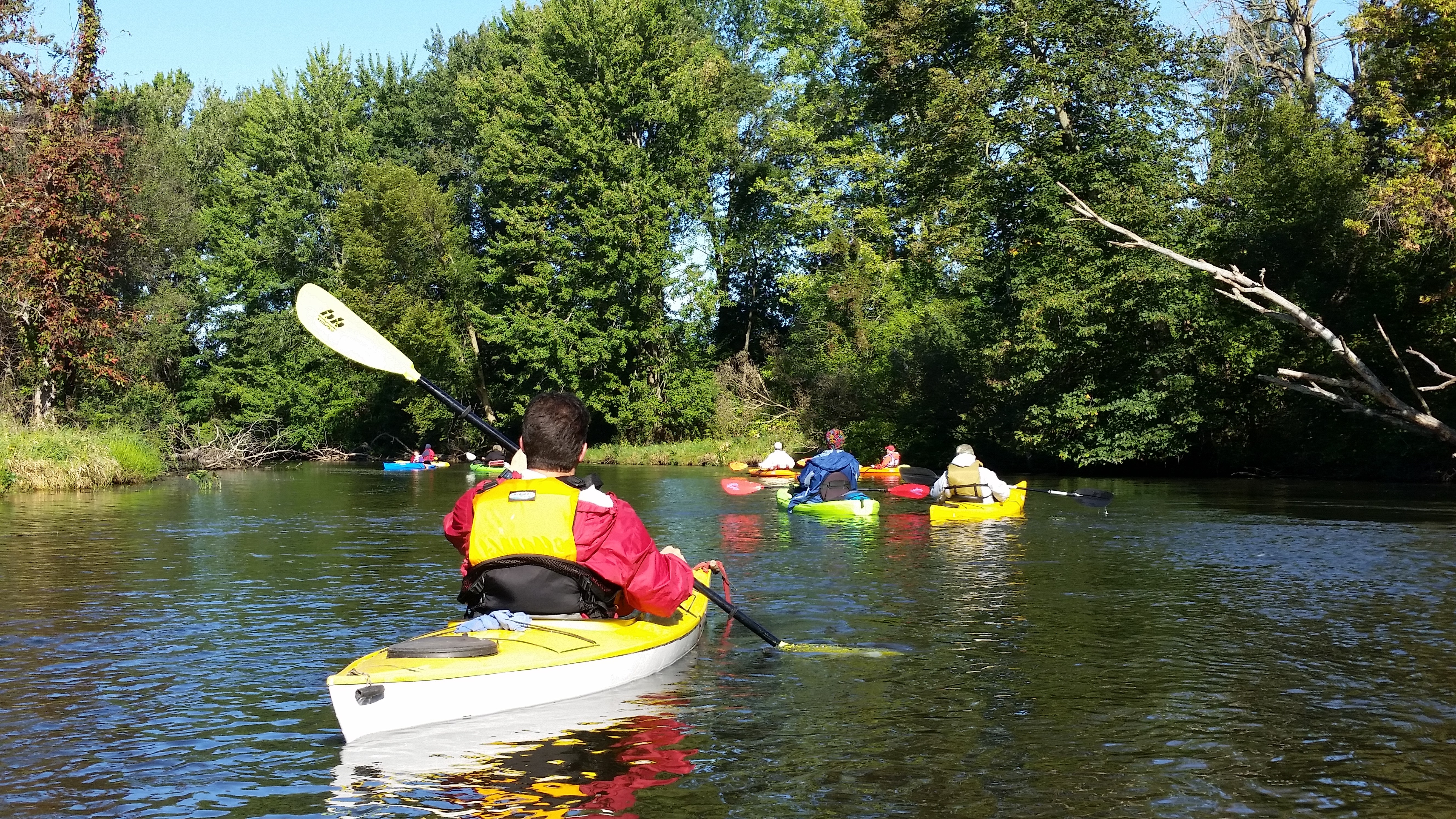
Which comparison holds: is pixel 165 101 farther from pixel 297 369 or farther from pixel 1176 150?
pixel 1176 150

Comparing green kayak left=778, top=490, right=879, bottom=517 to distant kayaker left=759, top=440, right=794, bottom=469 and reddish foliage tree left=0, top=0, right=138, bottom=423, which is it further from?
reddish foliage tree left=0, top=0, right=138, bottom=423

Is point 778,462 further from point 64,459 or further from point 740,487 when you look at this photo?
point 64,459

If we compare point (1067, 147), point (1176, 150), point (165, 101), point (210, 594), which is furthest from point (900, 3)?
point (165, 101)

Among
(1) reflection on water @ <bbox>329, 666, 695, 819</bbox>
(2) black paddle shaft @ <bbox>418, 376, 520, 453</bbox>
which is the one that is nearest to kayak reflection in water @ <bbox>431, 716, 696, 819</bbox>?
(1) reflection on water @ <bbox>329, 666, 695, 819</bbox>

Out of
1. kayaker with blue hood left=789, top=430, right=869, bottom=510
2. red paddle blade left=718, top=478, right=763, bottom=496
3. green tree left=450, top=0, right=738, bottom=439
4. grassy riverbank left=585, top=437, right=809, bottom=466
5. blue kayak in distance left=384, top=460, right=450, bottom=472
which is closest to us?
kayaker with blue hood left=789, top=430, right=869, bottom=510

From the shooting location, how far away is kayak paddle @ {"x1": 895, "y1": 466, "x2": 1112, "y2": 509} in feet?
57.9

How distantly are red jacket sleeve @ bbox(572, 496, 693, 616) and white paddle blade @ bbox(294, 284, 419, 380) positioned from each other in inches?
125

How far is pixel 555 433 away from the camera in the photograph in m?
5.66

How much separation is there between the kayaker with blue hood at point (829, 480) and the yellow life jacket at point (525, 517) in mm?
10997

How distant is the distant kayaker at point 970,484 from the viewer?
1628 centimetres

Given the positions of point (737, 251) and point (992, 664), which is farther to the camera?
point (737, 251)

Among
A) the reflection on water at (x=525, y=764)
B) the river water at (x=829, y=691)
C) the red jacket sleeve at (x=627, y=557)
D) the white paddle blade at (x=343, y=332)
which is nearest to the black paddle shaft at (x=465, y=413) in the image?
the white paddle blade at (x=343, y=332)

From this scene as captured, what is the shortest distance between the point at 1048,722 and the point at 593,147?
3318 centimetres

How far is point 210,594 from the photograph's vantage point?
998 centimetres
